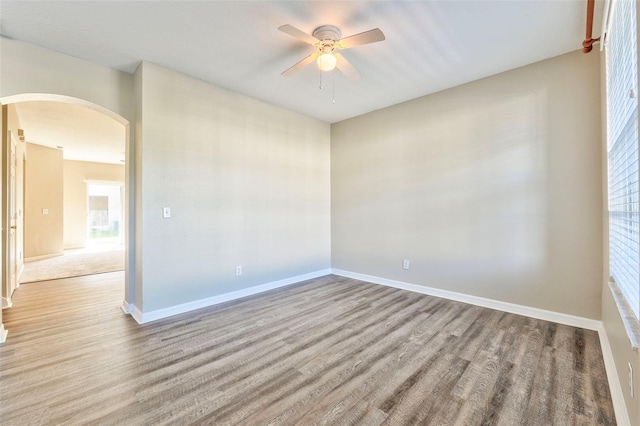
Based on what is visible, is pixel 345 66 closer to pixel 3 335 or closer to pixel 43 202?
pixel 3 335

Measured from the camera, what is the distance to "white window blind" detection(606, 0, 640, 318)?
135 centimetres

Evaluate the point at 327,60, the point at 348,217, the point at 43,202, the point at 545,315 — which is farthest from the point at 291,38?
the point at 43,202

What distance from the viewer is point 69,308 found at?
322 centimetres

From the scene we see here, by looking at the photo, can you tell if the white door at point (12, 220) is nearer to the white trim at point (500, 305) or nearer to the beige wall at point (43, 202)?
the beige wall at point (43, 202)

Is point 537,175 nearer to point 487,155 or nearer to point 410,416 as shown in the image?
point 487,155

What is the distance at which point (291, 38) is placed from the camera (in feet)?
8.14

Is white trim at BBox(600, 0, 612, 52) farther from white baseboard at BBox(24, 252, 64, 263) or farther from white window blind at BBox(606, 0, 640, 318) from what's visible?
white baseboard at BBox(24, 252, 64, 263)

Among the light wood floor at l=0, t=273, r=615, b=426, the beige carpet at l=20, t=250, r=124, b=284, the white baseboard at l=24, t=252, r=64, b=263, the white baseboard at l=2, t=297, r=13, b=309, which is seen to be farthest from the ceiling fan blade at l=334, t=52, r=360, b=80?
the white baseboard at l=24, t=252, r=64, b=263

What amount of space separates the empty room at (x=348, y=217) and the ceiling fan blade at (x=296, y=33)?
72 millimetres

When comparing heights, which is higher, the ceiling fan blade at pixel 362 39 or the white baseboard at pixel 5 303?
the ceiling fan blade at pixel 362 39

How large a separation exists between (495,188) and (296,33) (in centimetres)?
273

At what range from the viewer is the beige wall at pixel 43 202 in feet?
20.6

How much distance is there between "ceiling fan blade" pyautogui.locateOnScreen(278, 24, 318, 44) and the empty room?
72 millimetres

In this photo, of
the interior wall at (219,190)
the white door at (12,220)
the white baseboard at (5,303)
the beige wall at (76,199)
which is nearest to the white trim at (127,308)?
the interior wall at (219,190)
